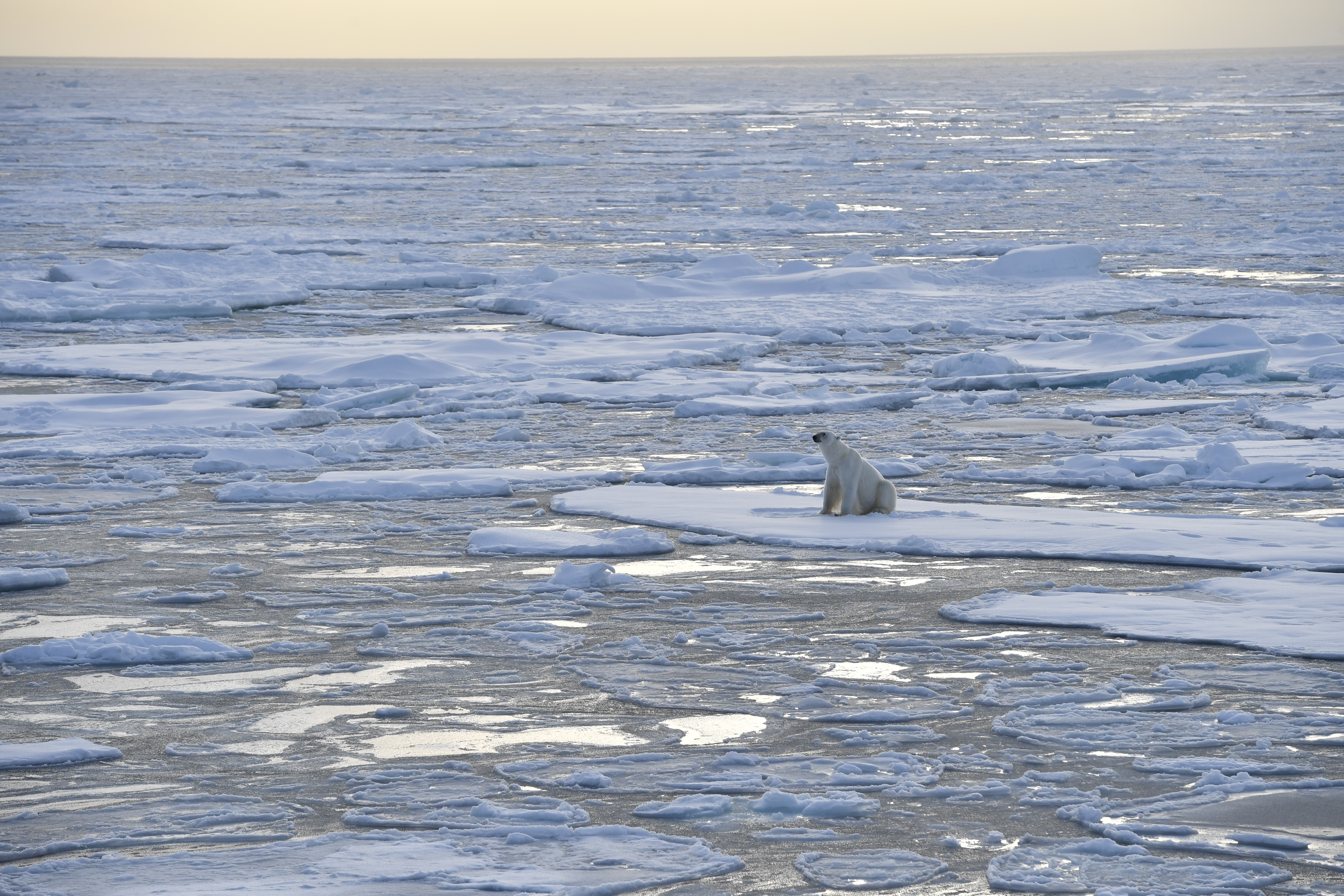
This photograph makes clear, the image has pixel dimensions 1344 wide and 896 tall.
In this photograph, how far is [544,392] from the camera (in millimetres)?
9867

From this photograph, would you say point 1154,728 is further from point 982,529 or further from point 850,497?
point 850,497

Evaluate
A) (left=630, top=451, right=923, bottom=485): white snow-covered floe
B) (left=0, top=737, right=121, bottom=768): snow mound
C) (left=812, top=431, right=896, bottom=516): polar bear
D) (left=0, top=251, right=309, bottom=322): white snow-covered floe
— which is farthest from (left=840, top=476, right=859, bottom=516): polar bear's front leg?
(left=0, top=251, right=309, bottom=322): white snow-covered floe

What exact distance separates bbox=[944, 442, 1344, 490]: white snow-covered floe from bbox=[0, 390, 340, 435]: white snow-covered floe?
12.0ft

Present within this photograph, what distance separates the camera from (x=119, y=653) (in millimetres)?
4715

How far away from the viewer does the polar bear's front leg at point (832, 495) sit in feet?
21.5

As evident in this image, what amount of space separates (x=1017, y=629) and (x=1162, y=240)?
14.4m

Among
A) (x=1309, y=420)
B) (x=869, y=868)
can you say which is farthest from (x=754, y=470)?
(x=869, y=868)

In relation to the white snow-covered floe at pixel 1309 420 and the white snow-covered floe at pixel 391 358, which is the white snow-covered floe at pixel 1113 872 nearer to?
the white snow-covered floe at pixel 1309 420

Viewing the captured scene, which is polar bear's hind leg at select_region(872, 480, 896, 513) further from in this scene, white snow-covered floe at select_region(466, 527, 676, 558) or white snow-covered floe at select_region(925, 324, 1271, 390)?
white snow-covered floe at select_region(925, 324, 1271, 390)

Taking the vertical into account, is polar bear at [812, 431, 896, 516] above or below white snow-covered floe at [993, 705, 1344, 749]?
above

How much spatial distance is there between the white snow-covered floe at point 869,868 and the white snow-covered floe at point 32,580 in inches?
130

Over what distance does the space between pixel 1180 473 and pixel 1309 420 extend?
5.82 ft

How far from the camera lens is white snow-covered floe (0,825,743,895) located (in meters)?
3.15

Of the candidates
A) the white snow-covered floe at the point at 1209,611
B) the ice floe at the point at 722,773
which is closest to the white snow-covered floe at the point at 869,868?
the ice floe at the point at 722,773
